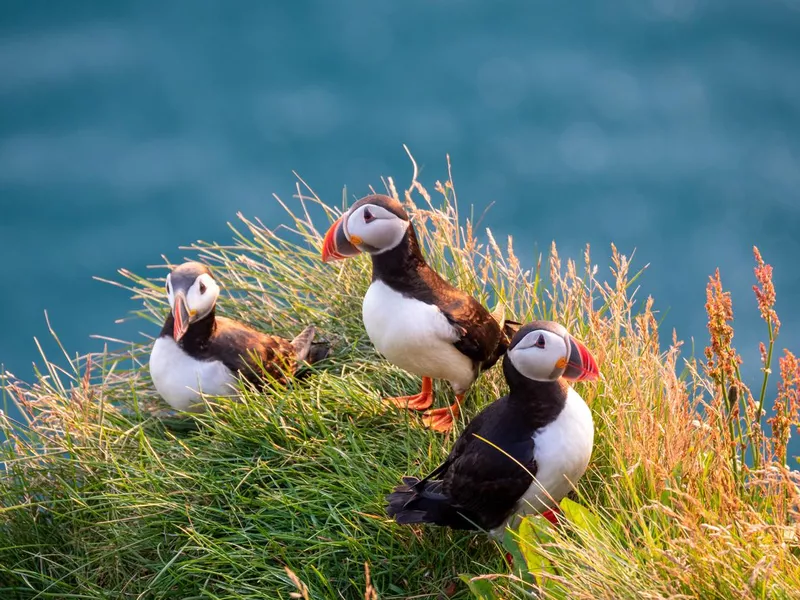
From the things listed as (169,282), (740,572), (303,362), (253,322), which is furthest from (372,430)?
(740,572)

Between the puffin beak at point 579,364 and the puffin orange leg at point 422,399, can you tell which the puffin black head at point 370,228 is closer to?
the puffin orange leg at point 422,399

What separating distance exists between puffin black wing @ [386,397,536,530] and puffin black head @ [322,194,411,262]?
0.92m

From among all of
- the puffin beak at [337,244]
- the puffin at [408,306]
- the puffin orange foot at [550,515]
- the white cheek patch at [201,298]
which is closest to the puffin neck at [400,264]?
the puffin at [408,306]

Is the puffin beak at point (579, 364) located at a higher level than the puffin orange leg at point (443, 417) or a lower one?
higher

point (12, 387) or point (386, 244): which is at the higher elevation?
point (386, 244)

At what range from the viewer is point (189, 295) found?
4258 millimetres

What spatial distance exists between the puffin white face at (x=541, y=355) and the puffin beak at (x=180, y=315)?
1.52 m

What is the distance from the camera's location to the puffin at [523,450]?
336 centimetres

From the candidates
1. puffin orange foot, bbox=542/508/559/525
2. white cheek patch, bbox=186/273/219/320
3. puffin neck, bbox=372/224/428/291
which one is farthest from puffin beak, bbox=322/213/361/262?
puffin orange foot, bbox=542/508/559/525

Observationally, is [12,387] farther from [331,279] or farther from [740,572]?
[740,572]

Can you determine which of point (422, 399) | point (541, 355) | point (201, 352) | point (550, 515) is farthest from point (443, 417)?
point (201, 352)

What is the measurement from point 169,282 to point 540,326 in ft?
5.67

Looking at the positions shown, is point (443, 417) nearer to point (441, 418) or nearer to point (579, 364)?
point (441, 418)

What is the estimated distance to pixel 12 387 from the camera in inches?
182
